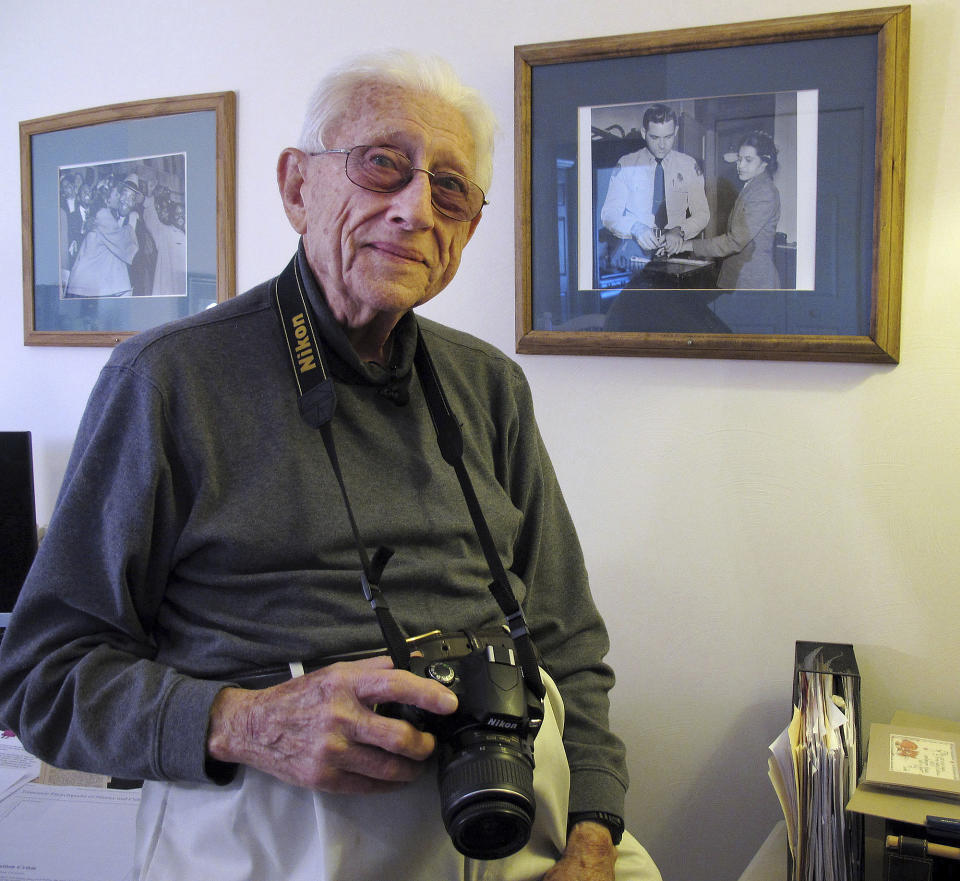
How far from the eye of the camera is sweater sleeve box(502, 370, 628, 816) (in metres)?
1.14

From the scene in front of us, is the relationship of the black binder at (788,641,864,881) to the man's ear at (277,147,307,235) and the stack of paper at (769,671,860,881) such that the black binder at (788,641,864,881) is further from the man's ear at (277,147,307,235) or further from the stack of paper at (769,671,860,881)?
the man's ear at (277,147,307,235)

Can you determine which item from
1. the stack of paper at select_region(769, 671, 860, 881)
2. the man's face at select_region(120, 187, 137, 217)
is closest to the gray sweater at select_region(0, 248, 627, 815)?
the stack of paper at select_region(769, 671, 860, 881)

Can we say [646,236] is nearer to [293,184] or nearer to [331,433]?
[293,184]

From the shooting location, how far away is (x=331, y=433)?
3.13 ft

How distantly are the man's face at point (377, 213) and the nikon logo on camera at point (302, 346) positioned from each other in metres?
0.06

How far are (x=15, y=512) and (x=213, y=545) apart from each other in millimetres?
1099

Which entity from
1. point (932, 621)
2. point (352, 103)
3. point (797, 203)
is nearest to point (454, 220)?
point (352, 103)

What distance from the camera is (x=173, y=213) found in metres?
1.89

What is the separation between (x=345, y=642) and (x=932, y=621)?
989 millimetres

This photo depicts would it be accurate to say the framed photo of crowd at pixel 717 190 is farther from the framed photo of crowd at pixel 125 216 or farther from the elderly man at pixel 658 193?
the framed photo of crowd at pixel 125 216

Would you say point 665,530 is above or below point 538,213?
below

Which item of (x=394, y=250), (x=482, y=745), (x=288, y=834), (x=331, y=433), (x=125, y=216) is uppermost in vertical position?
(x=125, y=216)

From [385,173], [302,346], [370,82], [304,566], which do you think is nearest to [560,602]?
[304,566]

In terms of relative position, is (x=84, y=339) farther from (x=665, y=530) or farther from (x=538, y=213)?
(x=665, y=530)
